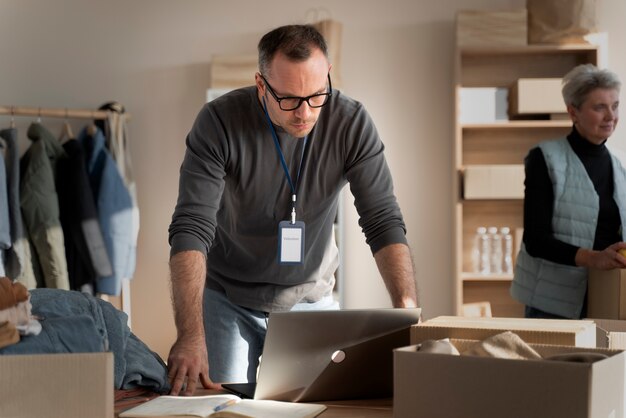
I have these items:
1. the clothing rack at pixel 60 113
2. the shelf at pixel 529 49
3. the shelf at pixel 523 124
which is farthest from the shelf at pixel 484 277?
the clothing rack at pixel 60 113

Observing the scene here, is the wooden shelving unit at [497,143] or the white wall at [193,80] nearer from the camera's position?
the wooden shelving unit at [497,143]

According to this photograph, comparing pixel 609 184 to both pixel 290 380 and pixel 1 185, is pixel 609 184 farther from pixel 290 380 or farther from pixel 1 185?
pixel 1 185

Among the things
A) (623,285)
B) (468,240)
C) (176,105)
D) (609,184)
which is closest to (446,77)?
(468,240)

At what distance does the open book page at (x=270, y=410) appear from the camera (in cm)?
148

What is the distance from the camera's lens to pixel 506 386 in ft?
4.12

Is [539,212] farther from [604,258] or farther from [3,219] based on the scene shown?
[3,219]

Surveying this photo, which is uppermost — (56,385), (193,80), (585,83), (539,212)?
(193,80)

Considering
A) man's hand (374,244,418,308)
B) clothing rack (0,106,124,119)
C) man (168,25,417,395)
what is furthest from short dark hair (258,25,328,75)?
clothing rack (0,106,124,119)

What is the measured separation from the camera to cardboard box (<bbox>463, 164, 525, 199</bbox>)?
471cm

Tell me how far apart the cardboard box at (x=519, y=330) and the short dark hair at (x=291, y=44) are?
2.70 ft

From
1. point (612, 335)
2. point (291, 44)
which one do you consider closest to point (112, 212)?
point (291, 44)

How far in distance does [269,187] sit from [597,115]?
134 cm

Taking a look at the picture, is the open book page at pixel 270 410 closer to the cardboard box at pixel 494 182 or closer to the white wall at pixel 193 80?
the cardboard box at pixel 494 182

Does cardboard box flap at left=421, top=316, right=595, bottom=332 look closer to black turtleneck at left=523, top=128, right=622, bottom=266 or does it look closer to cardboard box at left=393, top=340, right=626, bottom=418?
cardboard box at left=393, top=340, right=626, bottom=418
